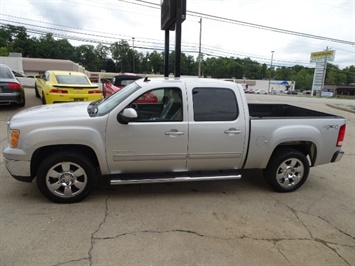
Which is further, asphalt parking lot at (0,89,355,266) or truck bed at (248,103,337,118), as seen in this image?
truck bed at (248,103,337,118)

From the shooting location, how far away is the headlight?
11.7 ft

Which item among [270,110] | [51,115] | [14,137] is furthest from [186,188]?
Answer: [270,110]

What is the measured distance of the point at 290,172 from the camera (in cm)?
458

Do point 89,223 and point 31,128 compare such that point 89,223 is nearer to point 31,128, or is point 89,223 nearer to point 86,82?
point 31,128

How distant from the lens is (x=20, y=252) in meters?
2.77

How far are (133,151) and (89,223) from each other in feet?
3.57

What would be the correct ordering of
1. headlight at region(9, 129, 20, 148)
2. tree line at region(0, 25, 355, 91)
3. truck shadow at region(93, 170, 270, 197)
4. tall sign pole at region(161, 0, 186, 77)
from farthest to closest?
tree line at region(0, 25, 355, 91)
tall sign pole at region(161, 0, 186, 77)
truck shadow at region(93, 170, 270, 197)
headlight at region(9, 129, 20, 148)

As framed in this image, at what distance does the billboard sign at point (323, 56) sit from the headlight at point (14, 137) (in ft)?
225

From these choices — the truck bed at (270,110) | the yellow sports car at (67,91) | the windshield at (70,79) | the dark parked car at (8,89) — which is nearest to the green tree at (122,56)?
the windshield at (70,79)

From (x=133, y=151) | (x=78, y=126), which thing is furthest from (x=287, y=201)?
(x=78, y=126)

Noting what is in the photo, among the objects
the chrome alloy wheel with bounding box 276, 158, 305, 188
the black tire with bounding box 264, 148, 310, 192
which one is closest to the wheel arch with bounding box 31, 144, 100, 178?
the black tire with bounding box 264, 148, 310, 192

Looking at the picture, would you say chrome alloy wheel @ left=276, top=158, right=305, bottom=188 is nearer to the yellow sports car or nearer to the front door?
the front door

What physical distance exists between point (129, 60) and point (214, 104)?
93406mm

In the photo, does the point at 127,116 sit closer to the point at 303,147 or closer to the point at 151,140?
the point at 151,140
